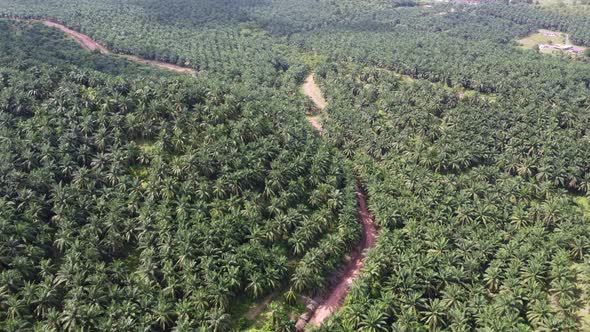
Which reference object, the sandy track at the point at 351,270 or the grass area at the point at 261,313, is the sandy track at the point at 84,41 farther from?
the grass area at the point at 261,313

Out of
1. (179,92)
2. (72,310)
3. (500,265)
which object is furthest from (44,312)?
(500,265)

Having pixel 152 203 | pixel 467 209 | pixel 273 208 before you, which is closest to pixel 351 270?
pixel 273 208

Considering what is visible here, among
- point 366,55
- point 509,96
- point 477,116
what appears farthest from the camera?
point 366,55

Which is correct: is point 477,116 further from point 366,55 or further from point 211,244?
point 211,244

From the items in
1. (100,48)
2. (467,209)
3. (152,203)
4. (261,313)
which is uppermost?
(100,48)

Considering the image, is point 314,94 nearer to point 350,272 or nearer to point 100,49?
point 350,272

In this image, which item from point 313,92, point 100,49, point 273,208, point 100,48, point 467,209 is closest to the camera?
point 273,208

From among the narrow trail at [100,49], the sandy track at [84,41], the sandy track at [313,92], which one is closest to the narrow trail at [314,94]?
the sandy track at [313,92]

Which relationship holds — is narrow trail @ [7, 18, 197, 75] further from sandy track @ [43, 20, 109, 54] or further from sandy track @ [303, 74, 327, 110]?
sandy track @ [303, 74, 327, 110]
